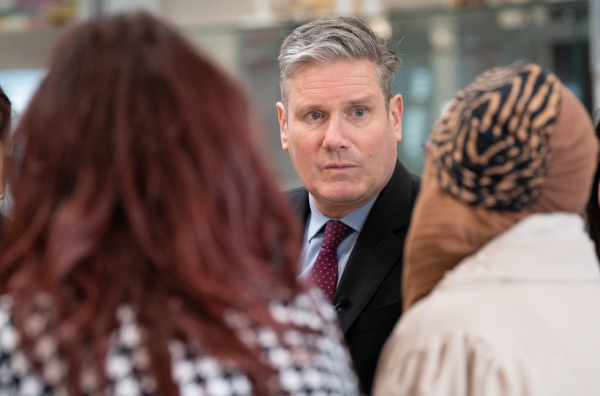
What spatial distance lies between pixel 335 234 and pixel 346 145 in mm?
254

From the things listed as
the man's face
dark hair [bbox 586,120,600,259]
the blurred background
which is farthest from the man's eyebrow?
the blurred background

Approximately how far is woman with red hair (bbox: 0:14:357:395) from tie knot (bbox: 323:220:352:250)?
114 cm

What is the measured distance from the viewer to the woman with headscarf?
1382 millimetres

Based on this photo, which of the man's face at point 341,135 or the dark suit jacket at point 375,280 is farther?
the man's face at point 341,135

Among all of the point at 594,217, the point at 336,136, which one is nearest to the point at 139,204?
the point at 336,136

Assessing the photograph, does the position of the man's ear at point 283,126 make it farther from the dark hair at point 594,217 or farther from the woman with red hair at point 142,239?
the woman with red hair at point 142,239

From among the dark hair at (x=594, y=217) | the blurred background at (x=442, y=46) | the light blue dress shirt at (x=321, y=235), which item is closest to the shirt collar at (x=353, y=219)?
the light blue dress shirt at (x=321, y=235)

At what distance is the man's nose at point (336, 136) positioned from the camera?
8.03ft

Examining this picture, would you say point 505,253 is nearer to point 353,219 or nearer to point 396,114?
point 353,219

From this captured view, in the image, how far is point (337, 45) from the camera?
2.51 metres

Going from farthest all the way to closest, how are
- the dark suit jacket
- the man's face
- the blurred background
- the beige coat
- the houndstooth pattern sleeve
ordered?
the blurred background, the man's face, the dark suit jacket, the beige coat, the houndstooth pattern sleeve

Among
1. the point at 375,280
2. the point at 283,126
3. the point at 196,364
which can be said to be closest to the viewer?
the point at 196,364

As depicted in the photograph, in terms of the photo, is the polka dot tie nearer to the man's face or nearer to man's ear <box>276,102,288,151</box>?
the man's face

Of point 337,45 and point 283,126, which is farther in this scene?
point 283,126
